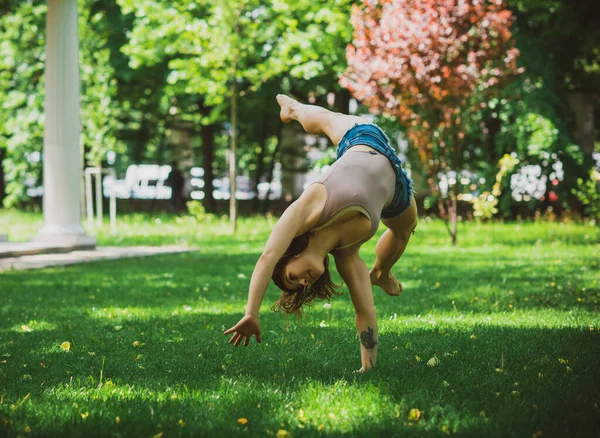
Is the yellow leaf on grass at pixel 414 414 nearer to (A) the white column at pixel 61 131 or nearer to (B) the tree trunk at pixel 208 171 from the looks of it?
(A) the white column at pixel 61 131

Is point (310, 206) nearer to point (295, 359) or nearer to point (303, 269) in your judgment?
point (303, 269)

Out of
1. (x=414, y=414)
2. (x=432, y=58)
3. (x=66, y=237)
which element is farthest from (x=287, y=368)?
(x=432, y=58)

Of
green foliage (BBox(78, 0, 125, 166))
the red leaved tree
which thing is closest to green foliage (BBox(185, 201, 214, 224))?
green foliage (BBox(78, 0, 125, 166))

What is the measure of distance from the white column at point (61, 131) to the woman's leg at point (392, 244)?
363 inches

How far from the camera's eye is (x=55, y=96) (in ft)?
43.6

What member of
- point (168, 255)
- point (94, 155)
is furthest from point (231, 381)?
point (94, 155)

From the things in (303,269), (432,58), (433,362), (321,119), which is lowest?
(433,362)

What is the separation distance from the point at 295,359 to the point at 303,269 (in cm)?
121

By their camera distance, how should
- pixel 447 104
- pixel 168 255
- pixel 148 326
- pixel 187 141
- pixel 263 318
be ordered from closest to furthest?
pixel 148 326
pixel 263 318
pixel 168 255
pixel 447 104
pixel 187 141

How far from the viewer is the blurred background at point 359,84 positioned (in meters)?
13.6

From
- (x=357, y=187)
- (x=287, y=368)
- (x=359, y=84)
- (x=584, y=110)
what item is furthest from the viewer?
(x=584, y=110)

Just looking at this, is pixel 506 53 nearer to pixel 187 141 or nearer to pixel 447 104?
pixel 447 104

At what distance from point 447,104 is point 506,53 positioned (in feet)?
5.67

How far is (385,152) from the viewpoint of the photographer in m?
4.69
